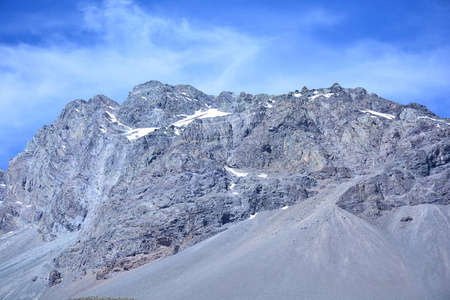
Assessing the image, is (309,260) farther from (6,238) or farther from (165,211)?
(6,238)

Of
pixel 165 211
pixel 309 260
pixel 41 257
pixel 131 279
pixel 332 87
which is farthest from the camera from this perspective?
pixel 332 87

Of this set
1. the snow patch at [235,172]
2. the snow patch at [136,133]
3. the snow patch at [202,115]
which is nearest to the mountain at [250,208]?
the snow patch at [235,172]

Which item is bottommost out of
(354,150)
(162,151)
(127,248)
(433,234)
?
(433,234)

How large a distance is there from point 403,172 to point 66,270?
80.2 m

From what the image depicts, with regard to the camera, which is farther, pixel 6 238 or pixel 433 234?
pixel 6 238

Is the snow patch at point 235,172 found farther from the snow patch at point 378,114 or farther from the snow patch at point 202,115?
the snow patch at point 202,115

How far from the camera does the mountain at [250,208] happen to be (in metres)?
77.7

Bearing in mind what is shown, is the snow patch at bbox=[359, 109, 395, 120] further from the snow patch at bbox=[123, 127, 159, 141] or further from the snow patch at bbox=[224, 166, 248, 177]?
the snow patch at bbox=[123, 127, 159, 141]

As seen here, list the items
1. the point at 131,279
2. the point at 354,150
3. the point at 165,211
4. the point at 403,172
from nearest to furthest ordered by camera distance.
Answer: the point at 131,279, the point at 403,172, the point at 165,211, the point at 354,150

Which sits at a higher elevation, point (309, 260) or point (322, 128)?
point (322, 128)

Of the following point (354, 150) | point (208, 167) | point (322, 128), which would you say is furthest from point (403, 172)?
point (208, 167)

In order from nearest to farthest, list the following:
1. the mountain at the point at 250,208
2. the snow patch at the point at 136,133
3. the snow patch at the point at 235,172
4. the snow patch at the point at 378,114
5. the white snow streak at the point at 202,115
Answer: the mountain at the point at 250,208
the snow patch at the point at 235,172
the snow patch at the point at 378,114
the snow patch at the point at 136,133
the white snow streak at the point at 202,115

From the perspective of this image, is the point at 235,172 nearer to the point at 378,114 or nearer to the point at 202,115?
the point at 378,114

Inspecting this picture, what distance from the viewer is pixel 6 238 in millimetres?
164375
